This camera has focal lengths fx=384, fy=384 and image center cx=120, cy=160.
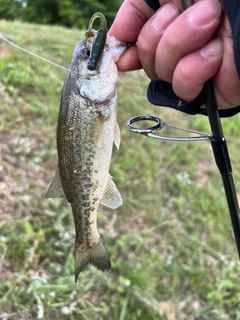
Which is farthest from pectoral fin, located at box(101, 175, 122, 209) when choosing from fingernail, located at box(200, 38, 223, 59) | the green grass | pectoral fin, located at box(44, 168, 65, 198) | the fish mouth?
the green grass

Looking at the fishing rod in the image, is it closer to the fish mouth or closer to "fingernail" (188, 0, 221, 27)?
"fingernail" (188, 0, 221, 27)

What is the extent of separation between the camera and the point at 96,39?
122cm

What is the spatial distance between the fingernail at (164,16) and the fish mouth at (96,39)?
0.17m

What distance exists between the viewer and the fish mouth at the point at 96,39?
3.87ft

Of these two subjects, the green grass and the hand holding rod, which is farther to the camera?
the green grass

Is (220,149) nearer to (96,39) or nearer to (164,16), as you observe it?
(164,16)

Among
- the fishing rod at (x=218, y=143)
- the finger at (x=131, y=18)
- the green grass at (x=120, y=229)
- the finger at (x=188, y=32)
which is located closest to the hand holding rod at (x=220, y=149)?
the fishing rod at (x=218, y=143)

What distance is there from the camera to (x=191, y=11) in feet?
3.07

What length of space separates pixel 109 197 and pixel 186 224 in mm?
1623

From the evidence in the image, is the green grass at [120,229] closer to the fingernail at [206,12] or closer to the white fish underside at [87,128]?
the white fish underside at [87,128]

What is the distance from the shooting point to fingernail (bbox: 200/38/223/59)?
97 centimetres

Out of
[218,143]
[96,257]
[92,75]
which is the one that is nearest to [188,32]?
[218,143]

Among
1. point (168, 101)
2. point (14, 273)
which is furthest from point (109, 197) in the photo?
point (14, 273)

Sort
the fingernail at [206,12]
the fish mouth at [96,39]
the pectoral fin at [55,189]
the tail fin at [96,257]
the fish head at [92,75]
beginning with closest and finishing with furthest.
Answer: the fingernail at [206,12], the fish mouth at [96,39], the fish head at [92,75], the pectoral fin at [55,189], the tail fin at [96,257]
